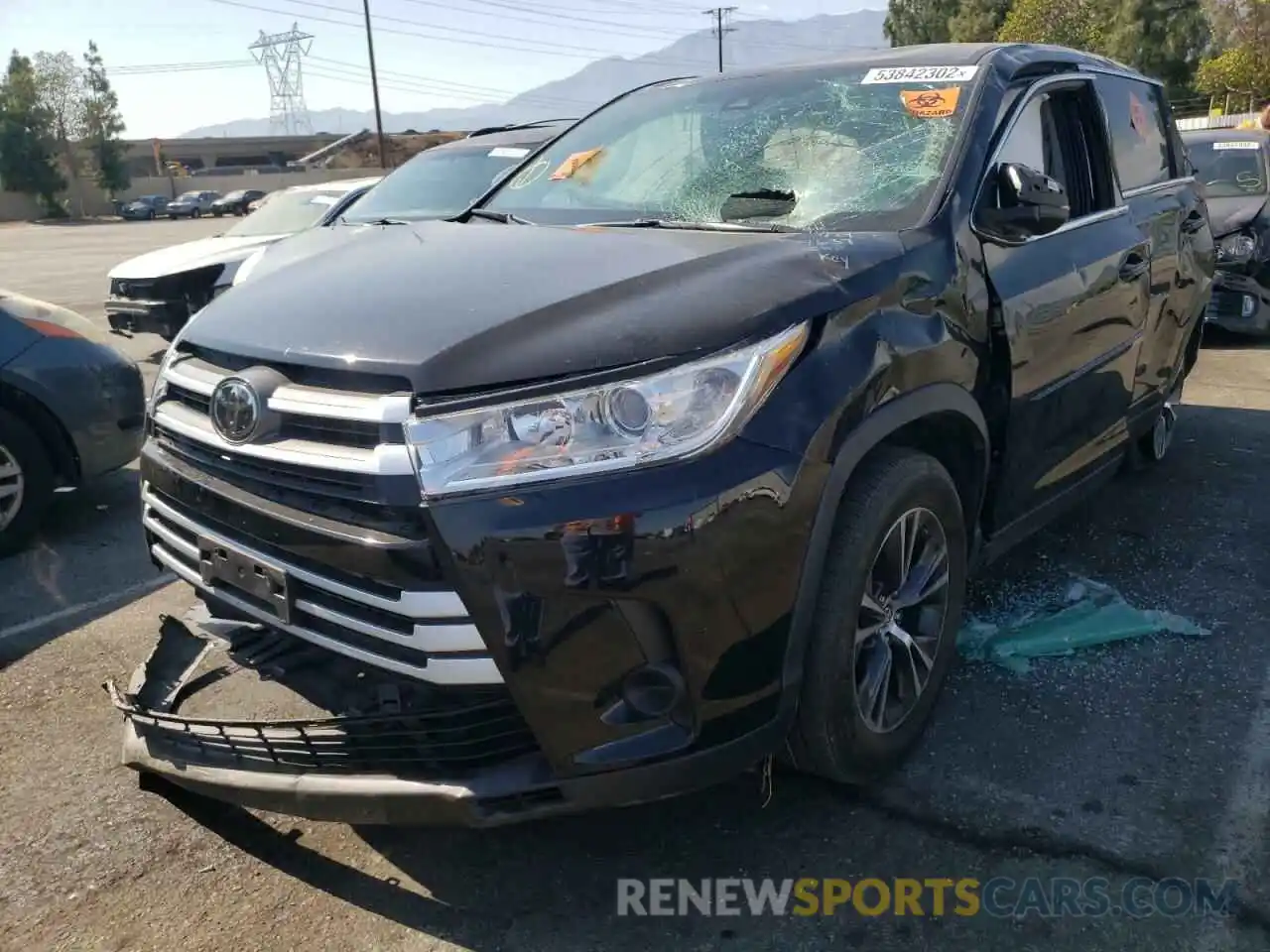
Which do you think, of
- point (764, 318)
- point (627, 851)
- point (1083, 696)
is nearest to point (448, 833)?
point (627, 851)

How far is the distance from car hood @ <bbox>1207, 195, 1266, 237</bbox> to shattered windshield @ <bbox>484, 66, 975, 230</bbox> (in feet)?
19.7

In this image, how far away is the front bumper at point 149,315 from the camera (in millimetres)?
8969

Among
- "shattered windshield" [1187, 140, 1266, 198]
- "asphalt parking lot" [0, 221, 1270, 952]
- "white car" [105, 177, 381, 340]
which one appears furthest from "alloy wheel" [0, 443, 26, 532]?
"shattered windshield" [1187, 140, 1266, 198]

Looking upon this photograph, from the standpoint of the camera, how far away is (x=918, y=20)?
6481 cm

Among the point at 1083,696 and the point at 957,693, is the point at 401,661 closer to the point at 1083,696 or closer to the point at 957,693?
the point at 957,693

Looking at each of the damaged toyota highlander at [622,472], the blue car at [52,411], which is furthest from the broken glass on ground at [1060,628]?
the blue car at [52,411]

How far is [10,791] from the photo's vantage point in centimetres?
299

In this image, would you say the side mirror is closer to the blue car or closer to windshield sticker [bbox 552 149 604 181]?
windshield sticker [bbox 552 149 604 181]

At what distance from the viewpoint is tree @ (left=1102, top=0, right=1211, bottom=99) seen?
39.1 metres

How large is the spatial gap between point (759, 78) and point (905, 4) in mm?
70926

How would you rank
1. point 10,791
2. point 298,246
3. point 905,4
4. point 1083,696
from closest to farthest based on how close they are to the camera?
point 10,791
point 1083,696
point 298,246
point 905,4

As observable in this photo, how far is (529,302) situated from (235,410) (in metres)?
0.70

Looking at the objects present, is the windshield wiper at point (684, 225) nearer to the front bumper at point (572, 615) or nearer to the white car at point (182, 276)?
the front bumper at point (572, 615)

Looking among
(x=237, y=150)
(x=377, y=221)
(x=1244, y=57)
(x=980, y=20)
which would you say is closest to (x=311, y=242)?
(x=377, y=221)
